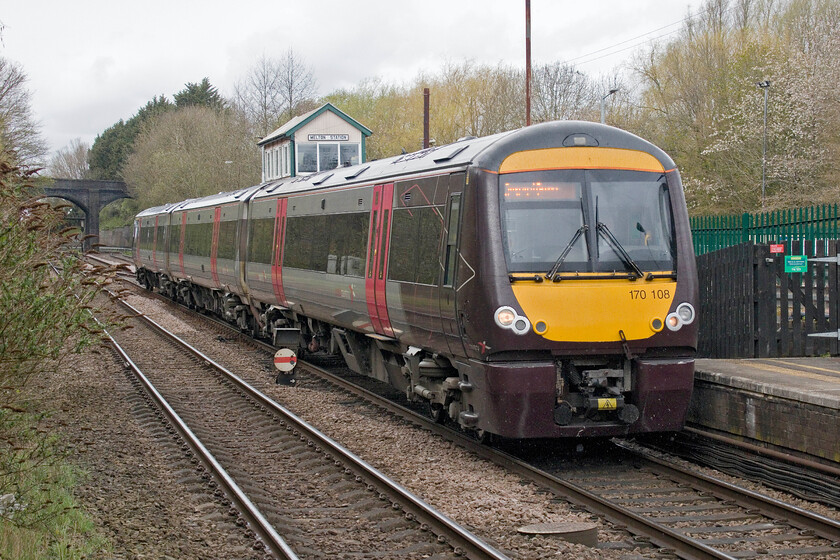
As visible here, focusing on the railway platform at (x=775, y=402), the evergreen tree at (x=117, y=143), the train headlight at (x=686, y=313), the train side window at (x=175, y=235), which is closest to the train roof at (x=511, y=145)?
the train headlight at (x=686, y=313)

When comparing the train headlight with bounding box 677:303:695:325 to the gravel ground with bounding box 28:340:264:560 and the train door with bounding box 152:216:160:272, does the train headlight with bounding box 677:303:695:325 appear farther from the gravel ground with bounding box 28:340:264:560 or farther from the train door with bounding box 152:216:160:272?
the train door with bounding box 152:216:160:272

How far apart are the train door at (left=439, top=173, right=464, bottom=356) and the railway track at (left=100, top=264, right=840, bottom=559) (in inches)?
43.8

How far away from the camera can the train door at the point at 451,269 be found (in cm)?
879

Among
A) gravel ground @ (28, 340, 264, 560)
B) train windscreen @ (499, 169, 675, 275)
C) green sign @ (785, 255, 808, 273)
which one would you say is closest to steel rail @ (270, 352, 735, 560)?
train windscreen @ (499, 169, 675, 275)

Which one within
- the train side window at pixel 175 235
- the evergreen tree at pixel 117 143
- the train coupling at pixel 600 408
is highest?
the evergreen tree at pixel 117 143

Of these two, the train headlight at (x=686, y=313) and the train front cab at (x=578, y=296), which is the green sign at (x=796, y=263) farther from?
the train headlight at (x=686, y=313)

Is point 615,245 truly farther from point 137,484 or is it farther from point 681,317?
point 137,484

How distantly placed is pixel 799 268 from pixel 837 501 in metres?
3.99

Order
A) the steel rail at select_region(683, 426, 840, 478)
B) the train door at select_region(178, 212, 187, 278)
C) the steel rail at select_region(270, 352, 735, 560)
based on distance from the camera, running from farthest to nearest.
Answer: the train door at select_region(178, 212, 187, 278), the steel rail at select_region(683, 426, 840, 478), the steel rail at select_region(270, 352, 735, 560)

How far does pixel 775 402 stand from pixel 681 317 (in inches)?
Result: 41.5

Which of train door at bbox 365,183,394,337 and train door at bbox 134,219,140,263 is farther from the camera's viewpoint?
train door at bbox 134,219,140,263

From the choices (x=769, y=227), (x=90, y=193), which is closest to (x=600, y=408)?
(x=769, y=227)

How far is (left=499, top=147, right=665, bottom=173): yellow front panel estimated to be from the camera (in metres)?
8.47

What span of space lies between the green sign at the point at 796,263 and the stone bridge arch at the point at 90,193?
7860cm
